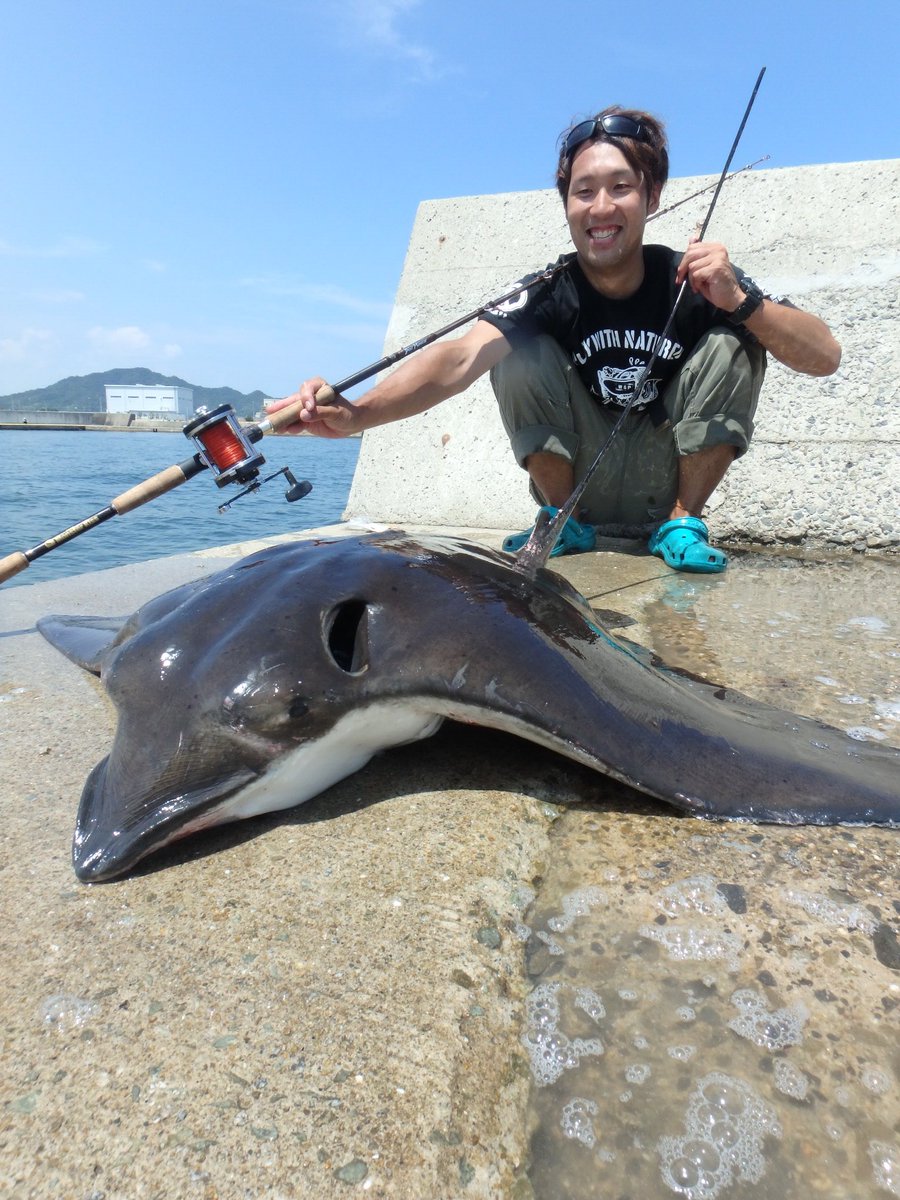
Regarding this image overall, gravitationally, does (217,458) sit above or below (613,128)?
below

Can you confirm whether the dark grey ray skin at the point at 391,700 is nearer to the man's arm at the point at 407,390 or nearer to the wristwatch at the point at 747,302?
the man's arm at the point at 407,390

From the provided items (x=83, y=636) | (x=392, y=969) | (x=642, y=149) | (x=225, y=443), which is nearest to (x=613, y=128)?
(x=642, y=149)

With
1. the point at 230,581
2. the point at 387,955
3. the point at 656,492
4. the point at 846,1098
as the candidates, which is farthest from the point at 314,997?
the point at 656,492

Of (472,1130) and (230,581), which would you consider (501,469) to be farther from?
(472,1130)

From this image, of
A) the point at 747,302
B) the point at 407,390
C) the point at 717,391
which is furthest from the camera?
the point at 717,391

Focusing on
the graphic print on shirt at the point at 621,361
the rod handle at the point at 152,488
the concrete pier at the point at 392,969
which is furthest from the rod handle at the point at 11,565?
the graphic print on shirt at the point at 621,361

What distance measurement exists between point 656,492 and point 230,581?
9.83 feet

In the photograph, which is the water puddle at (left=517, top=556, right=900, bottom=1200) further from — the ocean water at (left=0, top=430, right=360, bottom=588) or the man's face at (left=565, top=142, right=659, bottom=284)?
the man's face at (left=565, top=142, right=659, bottom=284)

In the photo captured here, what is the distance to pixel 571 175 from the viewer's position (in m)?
3.59

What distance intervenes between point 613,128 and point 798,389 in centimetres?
198

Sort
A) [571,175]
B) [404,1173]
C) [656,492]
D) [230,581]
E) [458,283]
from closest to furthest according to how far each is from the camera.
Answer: [404,1173]
[230,581]
[571,175]
[656,492]
[458,283]

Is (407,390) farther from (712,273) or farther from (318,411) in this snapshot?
(712,273)

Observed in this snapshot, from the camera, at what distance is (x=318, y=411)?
287cm

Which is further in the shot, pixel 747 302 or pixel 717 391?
pixel 717 391
